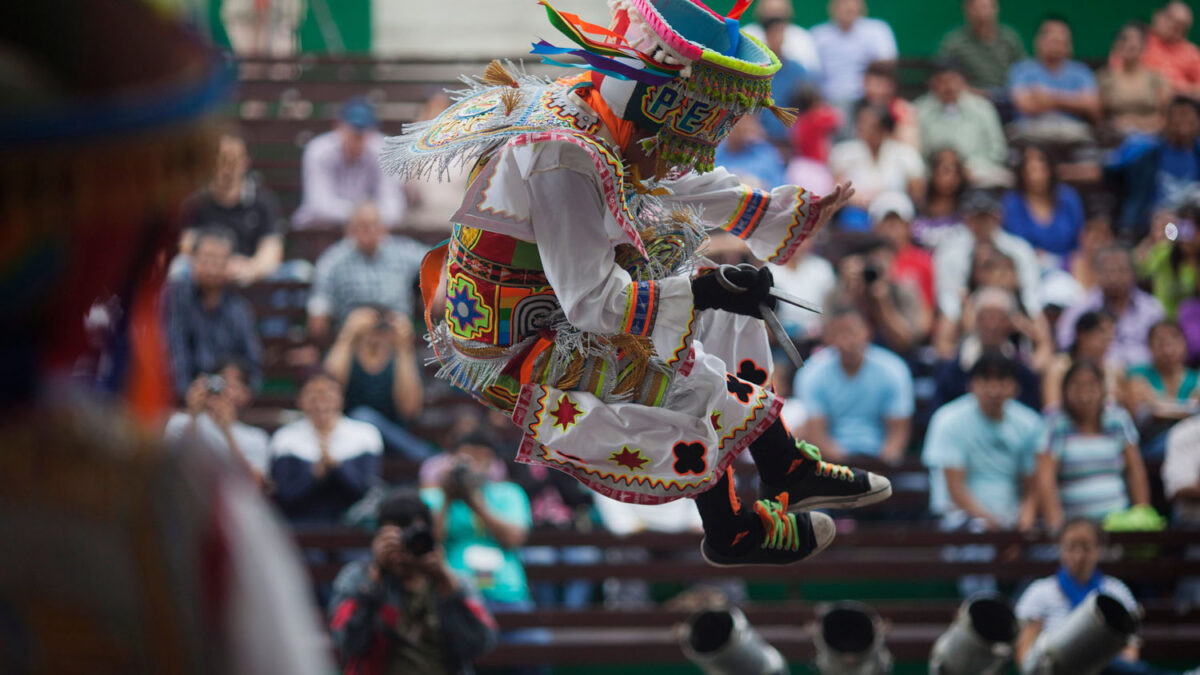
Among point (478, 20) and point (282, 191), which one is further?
point (478, 20)

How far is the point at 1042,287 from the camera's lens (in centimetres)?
770

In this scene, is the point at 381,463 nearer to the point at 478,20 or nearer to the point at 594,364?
the point at 594,364

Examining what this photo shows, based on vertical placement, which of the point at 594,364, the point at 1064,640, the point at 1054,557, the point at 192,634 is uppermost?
the point at 192,634

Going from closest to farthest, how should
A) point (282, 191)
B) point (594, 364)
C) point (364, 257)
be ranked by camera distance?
1. point (594, 364)
2. point (364, 257)
3. point (282, 191)

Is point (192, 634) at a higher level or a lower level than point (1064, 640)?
higher

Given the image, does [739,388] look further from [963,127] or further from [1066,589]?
[963,127]

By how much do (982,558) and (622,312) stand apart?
13.1 feet

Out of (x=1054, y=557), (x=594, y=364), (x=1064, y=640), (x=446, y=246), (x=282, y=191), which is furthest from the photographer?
(x=282, y=191)

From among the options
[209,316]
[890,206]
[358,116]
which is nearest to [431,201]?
[358,116]

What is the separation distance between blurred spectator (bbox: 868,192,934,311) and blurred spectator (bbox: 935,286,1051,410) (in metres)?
0.36

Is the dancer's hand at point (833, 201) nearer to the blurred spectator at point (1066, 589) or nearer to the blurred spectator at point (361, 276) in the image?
the blurred spectator at point (1066, 589)

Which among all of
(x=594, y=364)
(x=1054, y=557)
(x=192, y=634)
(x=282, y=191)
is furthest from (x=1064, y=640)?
(x=282, y=191)

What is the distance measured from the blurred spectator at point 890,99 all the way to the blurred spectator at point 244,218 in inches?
144

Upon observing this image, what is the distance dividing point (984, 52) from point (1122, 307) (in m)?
2.85
